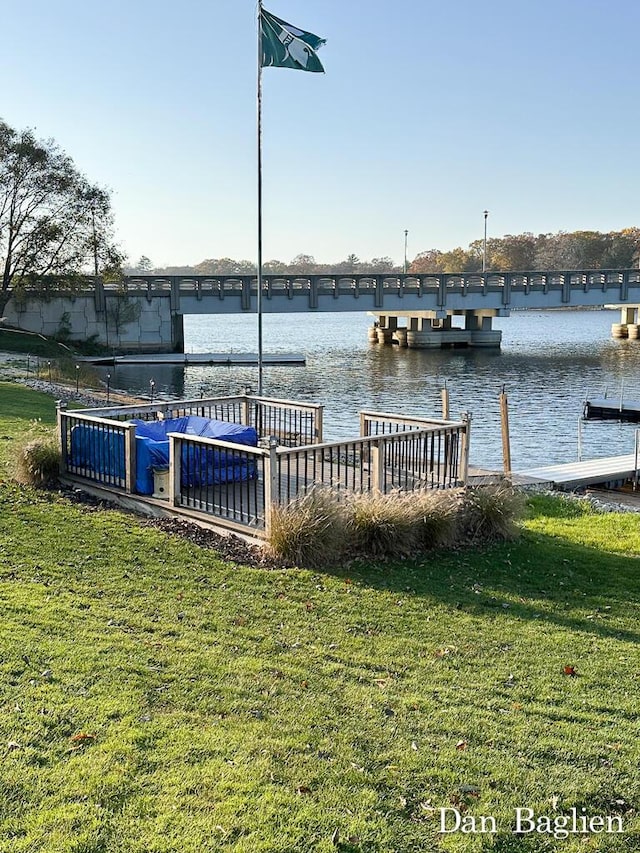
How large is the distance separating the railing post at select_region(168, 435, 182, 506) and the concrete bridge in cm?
4700

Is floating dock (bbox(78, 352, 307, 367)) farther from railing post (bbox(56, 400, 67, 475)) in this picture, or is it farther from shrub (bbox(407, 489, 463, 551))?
shrub (bbox(407, 489, 463, 551))

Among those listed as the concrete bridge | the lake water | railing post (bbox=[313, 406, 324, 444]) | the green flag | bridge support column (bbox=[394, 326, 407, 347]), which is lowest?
the lake water

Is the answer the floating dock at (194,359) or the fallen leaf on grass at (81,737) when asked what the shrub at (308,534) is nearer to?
the fallen leaf on grass at (81,737)

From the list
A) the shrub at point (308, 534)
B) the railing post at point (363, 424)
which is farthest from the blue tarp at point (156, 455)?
the railing post at point (363, 424)

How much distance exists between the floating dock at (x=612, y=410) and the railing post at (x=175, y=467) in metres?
25.7

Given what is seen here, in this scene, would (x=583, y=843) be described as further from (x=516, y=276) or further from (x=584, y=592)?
(x=516, y=276)

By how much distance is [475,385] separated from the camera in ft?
155

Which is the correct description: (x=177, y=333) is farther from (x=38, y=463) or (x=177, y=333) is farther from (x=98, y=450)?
(x=98, y=450)

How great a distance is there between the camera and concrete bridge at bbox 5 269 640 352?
60469 millimetres

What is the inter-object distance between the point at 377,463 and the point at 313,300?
5619 cm

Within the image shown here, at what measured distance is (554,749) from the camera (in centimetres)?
557

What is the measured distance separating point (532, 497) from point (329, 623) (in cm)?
942

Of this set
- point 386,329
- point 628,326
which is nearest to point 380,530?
point 386,329

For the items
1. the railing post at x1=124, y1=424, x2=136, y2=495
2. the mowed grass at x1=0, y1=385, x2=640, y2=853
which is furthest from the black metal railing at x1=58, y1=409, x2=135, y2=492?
the mowed grass at x1=0, y1=385, x2=640, y2=853
